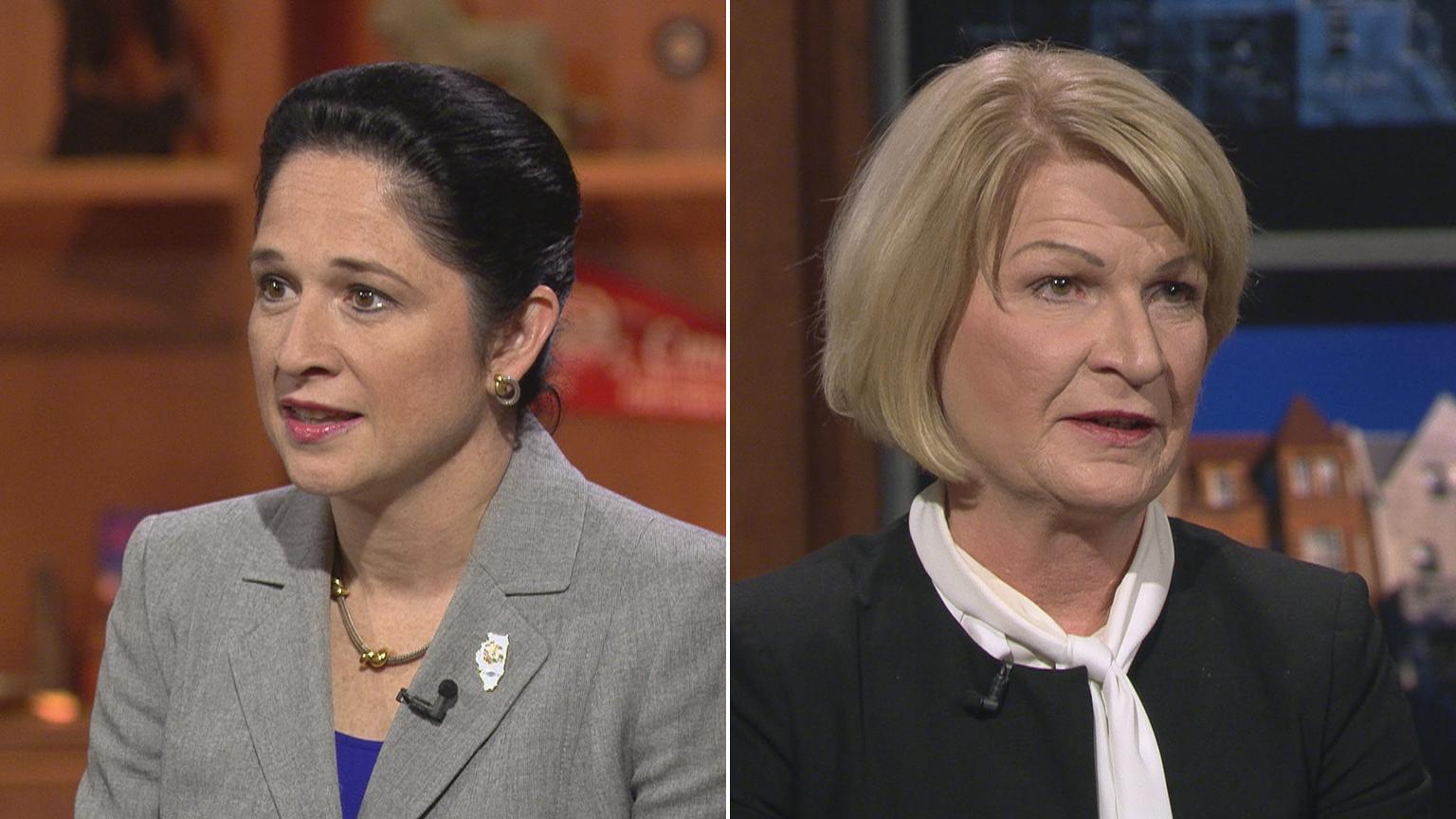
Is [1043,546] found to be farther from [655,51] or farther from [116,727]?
[655,51]

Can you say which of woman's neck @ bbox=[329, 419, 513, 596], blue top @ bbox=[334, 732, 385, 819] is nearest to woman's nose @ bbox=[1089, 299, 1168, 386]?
woman's neck @ bbox=[329, 419, 513, 596]

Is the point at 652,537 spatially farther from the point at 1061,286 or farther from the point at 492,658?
the point at 1061,286

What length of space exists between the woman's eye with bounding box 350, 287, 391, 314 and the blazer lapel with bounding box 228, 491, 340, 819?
8.1 inches

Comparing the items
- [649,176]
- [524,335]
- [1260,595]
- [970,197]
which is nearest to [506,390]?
[524,335]

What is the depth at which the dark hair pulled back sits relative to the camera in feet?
3.76

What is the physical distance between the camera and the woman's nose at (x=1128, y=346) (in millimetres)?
1112

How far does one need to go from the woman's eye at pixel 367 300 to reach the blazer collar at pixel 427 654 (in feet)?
0.64

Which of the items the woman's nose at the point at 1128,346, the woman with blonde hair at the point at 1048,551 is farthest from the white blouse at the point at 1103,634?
the woman's nose at the point at 1128,346

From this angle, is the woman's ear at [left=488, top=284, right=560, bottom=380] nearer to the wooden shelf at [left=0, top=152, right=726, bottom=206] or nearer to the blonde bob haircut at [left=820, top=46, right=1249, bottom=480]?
the blonde bob haircut at [left=820, top=46, right=1249, bottom=480]

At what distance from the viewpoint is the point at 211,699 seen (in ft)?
3.99

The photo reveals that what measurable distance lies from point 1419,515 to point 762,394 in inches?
27.4

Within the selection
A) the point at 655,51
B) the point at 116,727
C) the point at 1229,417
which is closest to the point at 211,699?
the point at 116,727

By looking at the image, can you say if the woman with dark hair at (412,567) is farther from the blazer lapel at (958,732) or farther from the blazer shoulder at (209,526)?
the blazer lapel at (958,732)

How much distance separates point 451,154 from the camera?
1.16 m
